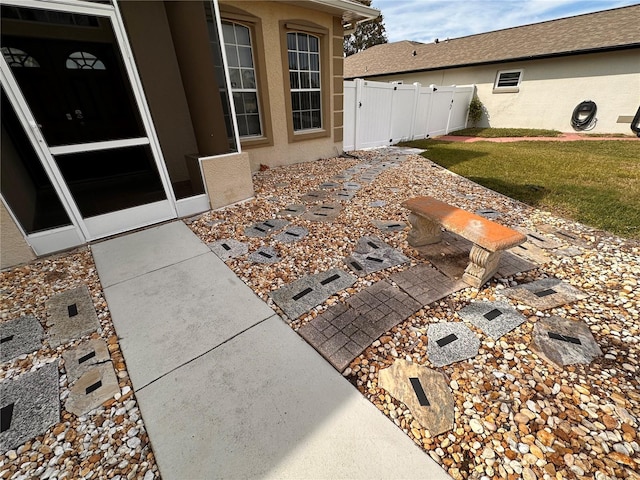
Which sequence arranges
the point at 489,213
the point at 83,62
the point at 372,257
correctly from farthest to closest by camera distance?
the point at 83,62 → the point at 489,213 → the point at 372,257

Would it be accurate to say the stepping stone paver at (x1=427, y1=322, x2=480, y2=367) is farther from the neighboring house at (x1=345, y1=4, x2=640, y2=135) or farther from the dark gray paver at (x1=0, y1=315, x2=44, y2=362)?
the neighboring house at (x1=345, y1=4, x2=640, y2=135)

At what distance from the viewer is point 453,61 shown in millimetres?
14695

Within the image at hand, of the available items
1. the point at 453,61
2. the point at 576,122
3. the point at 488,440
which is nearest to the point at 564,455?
the point at 488,440

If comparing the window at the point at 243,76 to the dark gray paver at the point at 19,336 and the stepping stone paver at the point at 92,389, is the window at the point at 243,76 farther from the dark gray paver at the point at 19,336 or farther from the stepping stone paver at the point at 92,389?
the stepping stone paver at the point at 92,389

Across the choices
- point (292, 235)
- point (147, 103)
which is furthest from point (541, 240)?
point (147, 103)

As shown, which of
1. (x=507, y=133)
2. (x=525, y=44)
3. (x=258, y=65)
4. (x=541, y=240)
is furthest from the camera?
(x=525, y=44)

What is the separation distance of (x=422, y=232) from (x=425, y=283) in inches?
32.4

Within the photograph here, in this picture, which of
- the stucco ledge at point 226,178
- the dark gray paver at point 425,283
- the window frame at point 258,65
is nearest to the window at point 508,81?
the window frame at point 258,65

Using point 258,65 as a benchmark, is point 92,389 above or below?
below

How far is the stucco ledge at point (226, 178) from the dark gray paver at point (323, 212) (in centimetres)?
130

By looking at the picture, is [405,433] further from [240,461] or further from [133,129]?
[133,129]

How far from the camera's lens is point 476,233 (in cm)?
253

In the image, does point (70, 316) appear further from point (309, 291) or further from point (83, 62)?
point (83, 62)

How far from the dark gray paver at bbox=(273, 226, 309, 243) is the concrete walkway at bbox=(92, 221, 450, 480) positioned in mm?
1008
